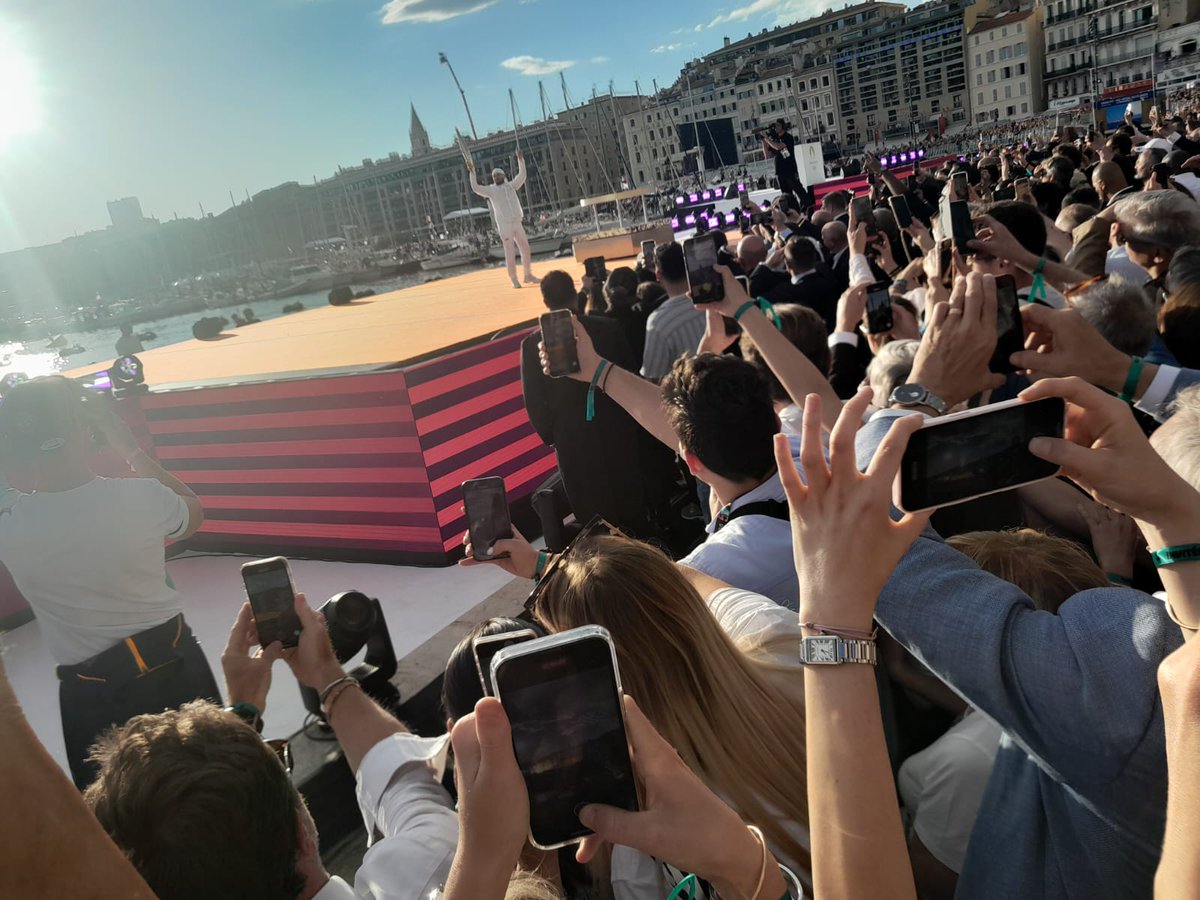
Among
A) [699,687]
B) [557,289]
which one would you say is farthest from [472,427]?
[699,687]

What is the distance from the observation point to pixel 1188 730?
0.60 metres

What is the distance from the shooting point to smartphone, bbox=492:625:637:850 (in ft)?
2.82

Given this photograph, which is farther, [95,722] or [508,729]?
Result: [95,722]

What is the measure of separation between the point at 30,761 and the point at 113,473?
5995 millimetres

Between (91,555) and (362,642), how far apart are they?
1.06 meters

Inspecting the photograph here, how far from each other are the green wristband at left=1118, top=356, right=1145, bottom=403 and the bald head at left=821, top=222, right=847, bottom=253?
5.59 metres

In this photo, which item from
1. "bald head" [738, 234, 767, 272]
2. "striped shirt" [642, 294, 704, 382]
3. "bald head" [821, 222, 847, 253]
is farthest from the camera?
"bald head" [738, 234, 767, 272]

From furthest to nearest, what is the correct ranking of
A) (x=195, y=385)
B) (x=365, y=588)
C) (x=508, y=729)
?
(x=195, y=385), (x=365, y=588), (x=508, y=729)

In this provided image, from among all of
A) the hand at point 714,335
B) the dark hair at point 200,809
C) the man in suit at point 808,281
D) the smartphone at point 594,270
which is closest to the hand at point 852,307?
the hand at point 714,335

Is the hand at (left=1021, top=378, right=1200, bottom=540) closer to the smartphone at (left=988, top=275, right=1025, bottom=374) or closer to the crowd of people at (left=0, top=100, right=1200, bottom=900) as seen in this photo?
the crowd of people at (left=0, top=100, right=1200, bottom=900)

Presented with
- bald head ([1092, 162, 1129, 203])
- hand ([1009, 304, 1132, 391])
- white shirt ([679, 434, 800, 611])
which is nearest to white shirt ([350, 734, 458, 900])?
white shirt ([679, 434, 800, 611])

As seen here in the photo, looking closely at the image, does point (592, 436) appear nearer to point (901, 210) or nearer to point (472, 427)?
point (472, 427)

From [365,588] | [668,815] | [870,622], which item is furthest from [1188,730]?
[365,588]

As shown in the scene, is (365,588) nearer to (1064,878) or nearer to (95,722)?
(95,722)
